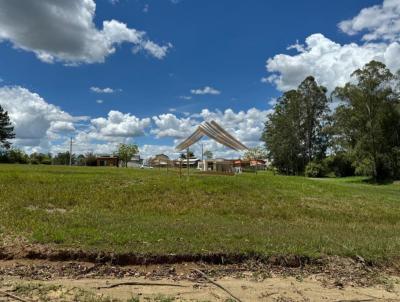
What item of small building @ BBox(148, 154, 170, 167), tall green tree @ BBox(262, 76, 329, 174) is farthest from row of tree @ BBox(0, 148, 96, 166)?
tall green tree @ BBox(262, 76, 329, 174)

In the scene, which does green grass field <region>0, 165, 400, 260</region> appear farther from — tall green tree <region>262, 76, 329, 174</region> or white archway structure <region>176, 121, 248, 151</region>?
tall green tree <region>262, 76, 329, 174</region>

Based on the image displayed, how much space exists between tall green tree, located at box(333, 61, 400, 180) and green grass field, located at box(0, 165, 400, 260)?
29156 millimetres

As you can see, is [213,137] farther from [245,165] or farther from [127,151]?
[127,151]

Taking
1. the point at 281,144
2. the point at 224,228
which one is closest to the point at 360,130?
the point at 281,144

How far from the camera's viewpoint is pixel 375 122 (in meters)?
50.3

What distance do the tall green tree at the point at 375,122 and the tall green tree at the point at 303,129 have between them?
1662 cm

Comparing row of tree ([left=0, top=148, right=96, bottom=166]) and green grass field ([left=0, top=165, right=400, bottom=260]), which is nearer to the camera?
green grass field ([left=0, top=165, right=400, bottom=260])

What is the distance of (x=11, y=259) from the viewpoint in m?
8.66

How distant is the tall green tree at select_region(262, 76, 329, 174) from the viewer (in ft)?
227

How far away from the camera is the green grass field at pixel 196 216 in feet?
32.3

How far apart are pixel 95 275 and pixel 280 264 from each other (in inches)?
150

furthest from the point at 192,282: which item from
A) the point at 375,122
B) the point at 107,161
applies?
the point at 107,161

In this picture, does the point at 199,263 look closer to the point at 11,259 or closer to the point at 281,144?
the point at 11,259

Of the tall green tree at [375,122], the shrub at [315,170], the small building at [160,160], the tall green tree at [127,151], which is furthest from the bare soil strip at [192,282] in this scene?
the tall green tree at [127,151]
